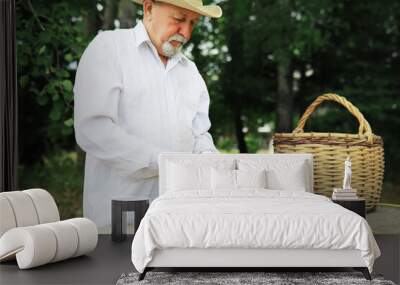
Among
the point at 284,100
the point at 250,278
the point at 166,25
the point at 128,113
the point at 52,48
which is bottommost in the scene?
the point at 250,278

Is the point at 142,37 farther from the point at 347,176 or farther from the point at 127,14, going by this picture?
the point at 347,176

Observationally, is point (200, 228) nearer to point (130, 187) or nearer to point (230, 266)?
point (230, 266)

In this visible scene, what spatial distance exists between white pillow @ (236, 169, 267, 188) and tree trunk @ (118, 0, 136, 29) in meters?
2.23

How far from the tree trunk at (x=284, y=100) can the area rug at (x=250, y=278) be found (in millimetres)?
3425

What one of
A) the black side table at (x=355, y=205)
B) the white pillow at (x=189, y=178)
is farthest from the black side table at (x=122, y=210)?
the black side table at (x=355, y=205)

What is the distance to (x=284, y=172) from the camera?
505cm

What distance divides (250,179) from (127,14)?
8.08 ft

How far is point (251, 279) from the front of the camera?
3906 millimetres

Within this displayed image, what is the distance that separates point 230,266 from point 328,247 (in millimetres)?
562

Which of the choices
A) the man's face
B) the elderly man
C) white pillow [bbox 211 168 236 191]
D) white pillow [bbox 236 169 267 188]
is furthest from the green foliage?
white pillow [bbox 236 169 267 188]

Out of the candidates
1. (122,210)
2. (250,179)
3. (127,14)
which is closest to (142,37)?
(127,14)

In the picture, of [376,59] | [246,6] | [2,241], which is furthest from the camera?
[376,59]

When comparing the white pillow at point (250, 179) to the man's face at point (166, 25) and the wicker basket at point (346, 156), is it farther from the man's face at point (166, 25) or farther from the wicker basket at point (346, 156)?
the man's face at point (166, 25)

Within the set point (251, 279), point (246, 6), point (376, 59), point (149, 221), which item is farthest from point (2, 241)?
point (376, 59)
